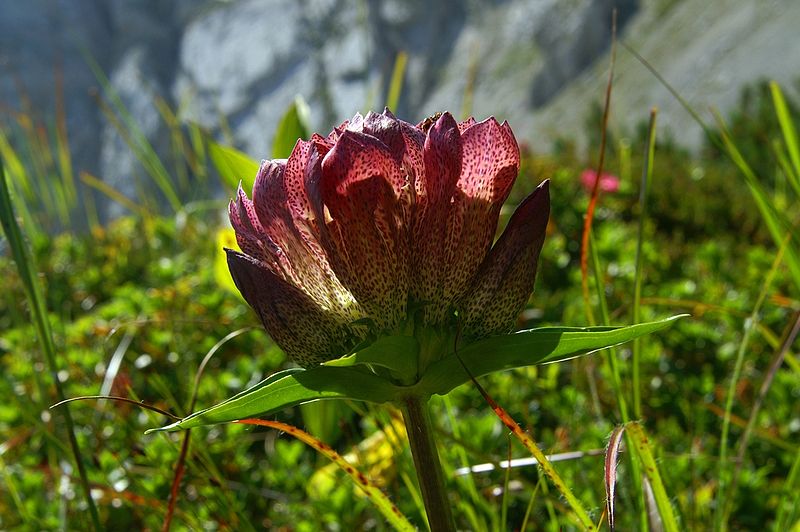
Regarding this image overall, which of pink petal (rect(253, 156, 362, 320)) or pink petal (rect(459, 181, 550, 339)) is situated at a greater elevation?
pink petal (rect(253, 156, 362, 320))

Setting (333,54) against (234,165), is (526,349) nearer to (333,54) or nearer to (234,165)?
(234,165)

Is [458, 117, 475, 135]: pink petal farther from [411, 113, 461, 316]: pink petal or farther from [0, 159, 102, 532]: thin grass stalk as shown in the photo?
[0, 159, 102, 532]: thin grass stalk

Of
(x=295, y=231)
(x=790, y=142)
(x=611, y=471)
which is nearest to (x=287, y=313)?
(x=295, y=231)

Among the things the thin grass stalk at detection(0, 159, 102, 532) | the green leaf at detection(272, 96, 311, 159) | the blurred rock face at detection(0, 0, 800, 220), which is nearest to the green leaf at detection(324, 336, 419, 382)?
the thin grass stalk at detection(0, 159, 102, 532)

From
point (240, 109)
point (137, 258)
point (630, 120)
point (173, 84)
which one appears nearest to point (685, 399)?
point (137, 258)

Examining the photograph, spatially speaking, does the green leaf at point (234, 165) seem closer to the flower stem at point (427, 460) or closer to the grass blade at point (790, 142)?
the flower stem at point (427, 460)

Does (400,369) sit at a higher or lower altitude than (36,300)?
lower
